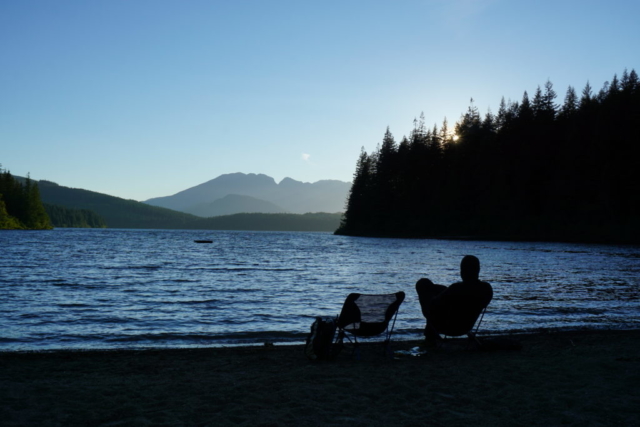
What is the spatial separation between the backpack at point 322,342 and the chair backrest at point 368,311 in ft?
0.96

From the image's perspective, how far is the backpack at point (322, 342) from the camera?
8.70 m

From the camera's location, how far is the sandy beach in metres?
5.41

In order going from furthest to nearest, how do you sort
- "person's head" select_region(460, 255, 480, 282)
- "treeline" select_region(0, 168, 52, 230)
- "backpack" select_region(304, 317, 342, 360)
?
"treeline" select_region(0, 168, 52, 230), "backpack" select_region(304, 317, 342, 360), "person's head" select_region(460, 255, 480, 282)

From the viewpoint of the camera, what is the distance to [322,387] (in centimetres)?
677

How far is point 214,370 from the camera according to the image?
7.91 metres

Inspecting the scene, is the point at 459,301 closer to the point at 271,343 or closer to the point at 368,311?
the point at 368,311

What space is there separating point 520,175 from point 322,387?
279 ft

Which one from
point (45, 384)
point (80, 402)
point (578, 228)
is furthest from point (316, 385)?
point (578, 228)

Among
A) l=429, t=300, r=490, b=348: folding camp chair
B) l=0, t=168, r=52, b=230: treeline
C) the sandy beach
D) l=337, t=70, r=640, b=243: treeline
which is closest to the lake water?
the sandy beach

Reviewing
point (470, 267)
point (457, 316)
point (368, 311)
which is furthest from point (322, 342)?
point (470, 267)

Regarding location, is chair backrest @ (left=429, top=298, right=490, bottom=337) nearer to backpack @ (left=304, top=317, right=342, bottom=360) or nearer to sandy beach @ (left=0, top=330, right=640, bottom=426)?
sandy beach @ (left=0, top=330, right=640, bottom=426)

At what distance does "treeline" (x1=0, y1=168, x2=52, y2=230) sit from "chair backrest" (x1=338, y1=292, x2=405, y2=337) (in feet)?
453

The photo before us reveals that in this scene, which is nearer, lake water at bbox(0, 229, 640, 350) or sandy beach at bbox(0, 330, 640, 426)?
sandy beach at bbox(0, 330, 640, 426)

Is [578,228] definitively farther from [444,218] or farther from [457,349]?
[457,349]
